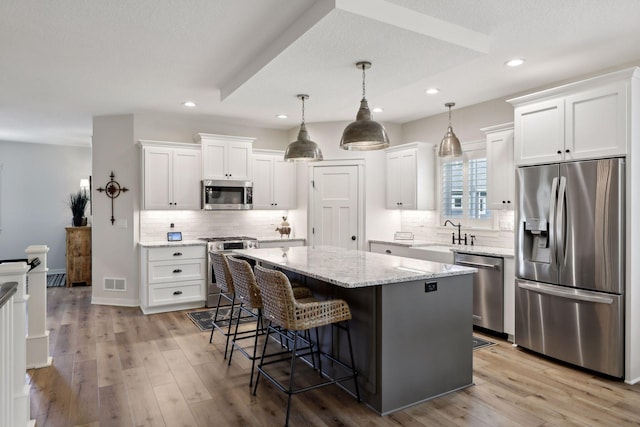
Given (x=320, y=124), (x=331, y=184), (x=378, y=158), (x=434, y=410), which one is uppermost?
(x=320, y=124)

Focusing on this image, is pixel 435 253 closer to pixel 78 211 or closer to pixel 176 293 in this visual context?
pixel 176 293

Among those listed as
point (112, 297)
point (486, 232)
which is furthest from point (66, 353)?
point (486, 232)

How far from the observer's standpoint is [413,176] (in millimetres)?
5746

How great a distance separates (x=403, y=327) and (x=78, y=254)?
6517 mm

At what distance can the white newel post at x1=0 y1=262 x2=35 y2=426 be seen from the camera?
2.29 meters

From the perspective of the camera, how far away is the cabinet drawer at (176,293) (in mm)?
5316

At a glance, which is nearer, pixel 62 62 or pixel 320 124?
pixel 62 62

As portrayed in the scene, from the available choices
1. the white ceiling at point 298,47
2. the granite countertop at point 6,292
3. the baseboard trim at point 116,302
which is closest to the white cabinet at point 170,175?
the white ceiling at point 298,47

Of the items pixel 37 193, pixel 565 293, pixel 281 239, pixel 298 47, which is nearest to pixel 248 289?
pixel 298 47

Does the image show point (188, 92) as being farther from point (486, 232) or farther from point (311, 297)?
point (486, 232)

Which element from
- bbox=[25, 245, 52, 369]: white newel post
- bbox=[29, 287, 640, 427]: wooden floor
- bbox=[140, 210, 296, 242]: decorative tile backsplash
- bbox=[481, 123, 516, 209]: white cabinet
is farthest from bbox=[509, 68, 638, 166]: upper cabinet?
bbox=[25, 245, 52, 369]: white newel post

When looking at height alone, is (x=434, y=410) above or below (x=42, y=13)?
below

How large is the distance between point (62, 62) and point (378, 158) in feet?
13.5

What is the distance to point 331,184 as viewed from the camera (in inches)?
246
